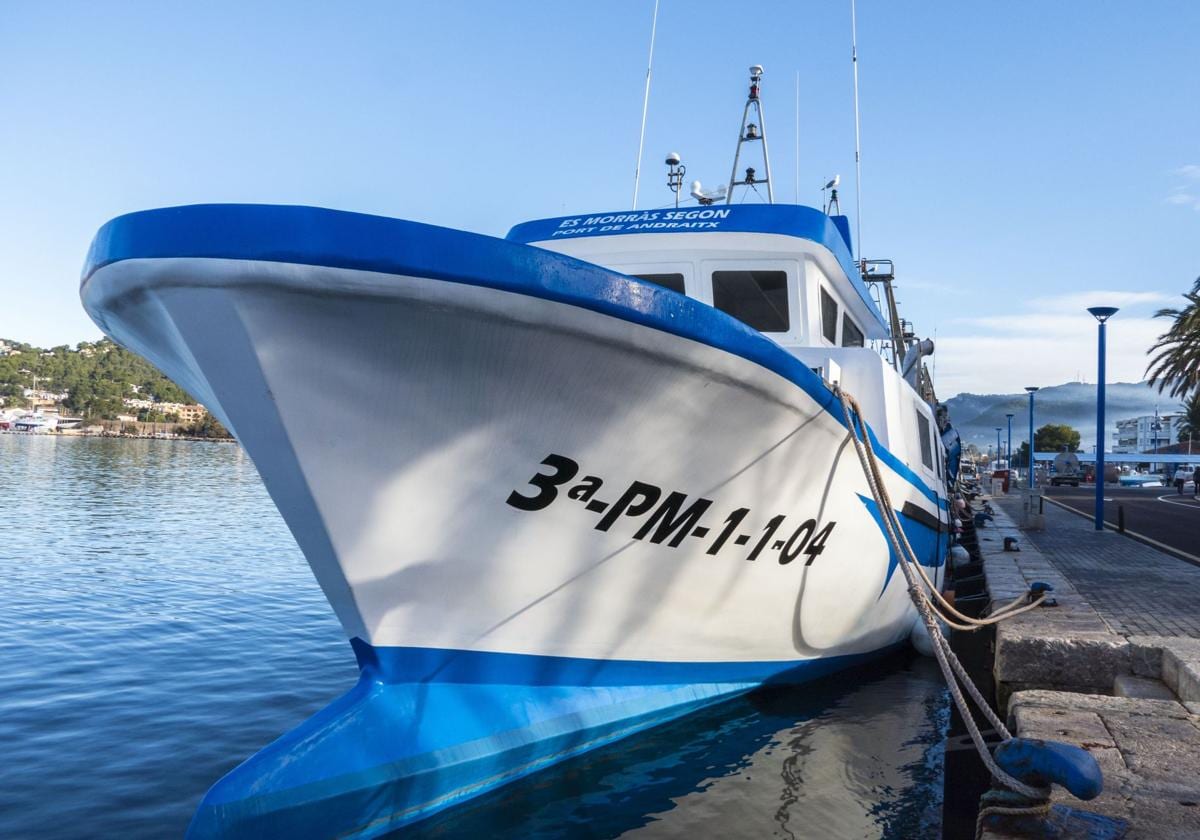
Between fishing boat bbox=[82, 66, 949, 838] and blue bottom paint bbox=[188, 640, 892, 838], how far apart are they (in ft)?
0.04

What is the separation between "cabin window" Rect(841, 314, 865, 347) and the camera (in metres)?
8.69

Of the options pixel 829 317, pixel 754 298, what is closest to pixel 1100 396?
pixel 829 317

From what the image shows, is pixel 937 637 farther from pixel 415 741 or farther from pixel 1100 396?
pixel 1100 396

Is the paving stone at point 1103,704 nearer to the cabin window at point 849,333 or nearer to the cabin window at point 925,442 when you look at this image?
the cabin window at point 925,442

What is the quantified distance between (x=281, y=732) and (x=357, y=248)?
4172 mm

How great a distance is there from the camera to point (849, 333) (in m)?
9.01

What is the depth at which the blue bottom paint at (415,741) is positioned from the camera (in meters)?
4.38

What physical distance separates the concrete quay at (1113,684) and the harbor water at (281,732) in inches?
37.1

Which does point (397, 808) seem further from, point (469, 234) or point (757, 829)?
point (469, 234)

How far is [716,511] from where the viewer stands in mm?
5391

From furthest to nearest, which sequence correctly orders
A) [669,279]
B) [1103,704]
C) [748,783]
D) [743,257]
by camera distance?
[669,279] < [743,257] < [748,783] < [1103,704]

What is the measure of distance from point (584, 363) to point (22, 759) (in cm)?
449

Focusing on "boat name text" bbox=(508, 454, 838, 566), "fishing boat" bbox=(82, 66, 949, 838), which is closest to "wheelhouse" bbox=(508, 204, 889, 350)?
"fishing boat" bbox=(82, 66, 949, 838)

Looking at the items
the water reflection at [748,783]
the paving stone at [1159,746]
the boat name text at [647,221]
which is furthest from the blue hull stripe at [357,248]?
the boat name text at [647,221]
